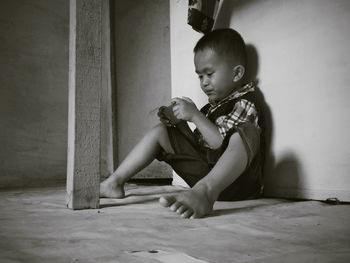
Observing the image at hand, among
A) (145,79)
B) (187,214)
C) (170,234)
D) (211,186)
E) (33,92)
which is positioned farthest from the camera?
(145,79)

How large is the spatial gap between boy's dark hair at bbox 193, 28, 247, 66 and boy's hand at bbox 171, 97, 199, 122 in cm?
27

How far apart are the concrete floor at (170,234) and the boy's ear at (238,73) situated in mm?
533

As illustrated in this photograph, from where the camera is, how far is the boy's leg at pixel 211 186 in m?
0.97

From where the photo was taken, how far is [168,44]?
236cm

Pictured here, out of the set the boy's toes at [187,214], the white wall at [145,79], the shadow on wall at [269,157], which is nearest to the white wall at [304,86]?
the shadow on wall at [269,157]

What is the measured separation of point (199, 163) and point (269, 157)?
1.00 ft

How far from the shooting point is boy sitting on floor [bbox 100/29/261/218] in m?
1.16

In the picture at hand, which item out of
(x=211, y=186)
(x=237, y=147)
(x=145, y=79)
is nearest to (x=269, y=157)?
(x=237, y=147)

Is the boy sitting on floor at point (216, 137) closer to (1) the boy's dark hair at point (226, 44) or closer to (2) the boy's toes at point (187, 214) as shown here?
(1) the boy's dark hair at point (226, 44)

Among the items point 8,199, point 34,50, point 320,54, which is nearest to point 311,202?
point 320,54

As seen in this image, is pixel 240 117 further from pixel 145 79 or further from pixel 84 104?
pixel 145 79

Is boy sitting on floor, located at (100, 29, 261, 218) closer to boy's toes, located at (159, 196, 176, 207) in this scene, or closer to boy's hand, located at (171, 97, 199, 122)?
boy's hand, located at (171, 97, 199, 122)

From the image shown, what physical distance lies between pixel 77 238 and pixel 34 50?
65.9 inches

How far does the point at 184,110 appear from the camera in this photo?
1.27 meters
